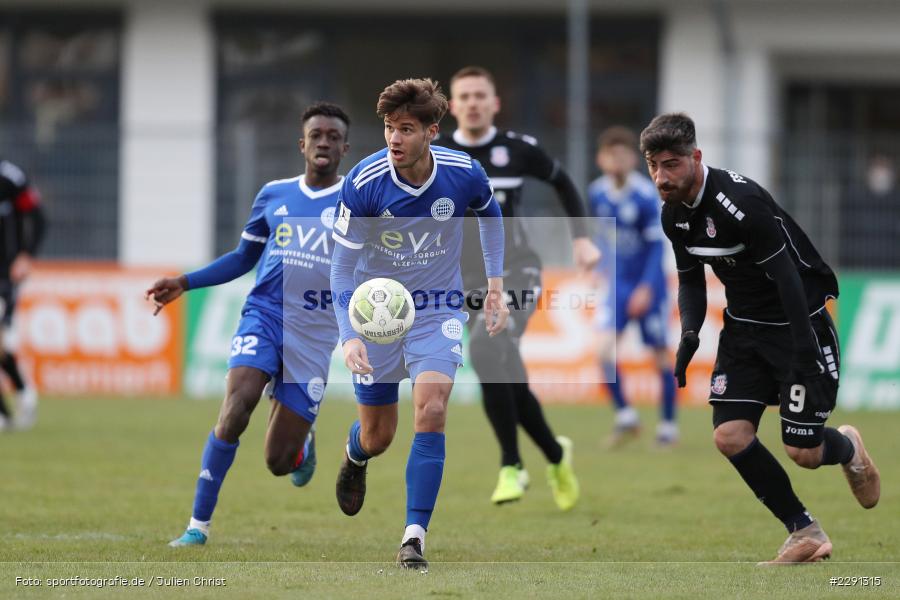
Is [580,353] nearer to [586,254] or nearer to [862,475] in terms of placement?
[586,254]

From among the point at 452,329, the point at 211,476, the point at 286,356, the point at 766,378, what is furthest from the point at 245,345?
the point at 766,378

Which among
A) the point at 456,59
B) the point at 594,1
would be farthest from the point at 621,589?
the point at 456,59

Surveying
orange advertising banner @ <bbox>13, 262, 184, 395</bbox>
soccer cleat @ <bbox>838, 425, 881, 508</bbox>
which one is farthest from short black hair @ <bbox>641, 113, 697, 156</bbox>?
orange advertising banner @ <bbox>13, 262, 184, 395</bbox>

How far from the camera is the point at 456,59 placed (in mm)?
23172

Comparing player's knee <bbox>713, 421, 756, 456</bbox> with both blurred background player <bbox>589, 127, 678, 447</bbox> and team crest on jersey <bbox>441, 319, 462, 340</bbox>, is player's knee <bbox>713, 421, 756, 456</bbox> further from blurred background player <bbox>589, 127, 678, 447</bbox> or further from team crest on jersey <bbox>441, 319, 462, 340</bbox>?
blurred background player <bbox>589, 127, 678, 447</bbox>

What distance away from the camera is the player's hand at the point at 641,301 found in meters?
12.5

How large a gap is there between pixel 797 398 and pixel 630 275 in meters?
6.57

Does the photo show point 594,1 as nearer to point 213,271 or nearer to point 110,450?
point 110,450

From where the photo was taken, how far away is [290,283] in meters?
7.57

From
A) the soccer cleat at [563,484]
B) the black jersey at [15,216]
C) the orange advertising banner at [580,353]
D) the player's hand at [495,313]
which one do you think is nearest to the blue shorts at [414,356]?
the player's hand at [495,313]

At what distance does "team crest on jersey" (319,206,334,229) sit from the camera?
7.49 meters

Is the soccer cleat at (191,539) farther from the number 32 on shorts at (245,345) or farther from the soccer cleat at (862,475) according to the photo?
the soccer cleat at (862,475)

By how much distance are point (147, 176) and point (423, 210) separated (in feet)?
45.4

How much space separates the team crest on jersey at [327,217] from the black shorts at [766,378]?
2.22 metres
